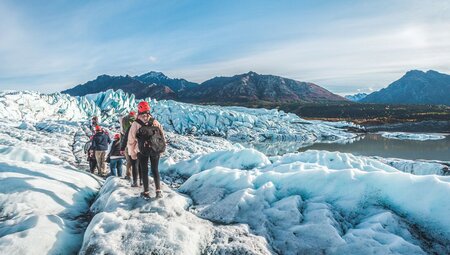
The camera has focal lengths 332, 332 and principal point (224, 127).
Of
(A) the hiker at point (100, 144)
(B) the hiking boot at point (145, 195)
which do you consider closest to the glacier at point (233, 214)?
(B) the hiking boot at point (145, 195)

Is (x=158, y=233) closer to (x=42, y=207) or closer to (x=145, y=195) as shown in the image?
(x=145, y=195)

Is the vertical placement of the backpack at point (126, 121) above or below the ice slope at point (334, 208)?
above

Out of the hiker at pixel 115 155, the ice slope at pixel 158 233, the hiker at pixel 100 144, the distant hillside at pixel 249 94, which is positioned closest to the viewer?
the ice slope at pixel 158 233

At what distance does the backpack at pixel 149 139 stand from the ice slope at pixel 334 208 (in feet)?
4.41

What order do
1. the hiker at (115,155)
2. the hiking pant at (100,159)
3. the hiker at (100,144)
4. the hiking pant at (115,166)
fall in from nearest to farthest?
the hiker at (115,155)
the hiking pant at (115,166)
the hiker at (100,144)
the hiking pant at (100,159)

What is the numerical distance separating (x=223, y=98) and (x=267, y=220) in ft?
559

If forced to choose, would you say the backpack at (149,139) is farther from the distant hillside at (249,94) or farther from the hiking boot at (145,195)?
the distant hillside at (249,94)

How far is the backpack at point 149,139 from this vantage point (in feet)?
18.2

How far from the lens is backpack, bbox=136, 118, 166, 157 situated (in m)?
5.55

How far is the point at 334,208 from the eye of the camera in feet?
18.6

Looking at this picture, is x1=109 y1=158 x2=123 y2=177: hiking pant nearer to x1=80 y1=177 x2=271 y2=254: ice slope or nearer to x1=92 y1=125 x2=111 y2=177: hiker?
x1=92 y1=125 x2=111 y2=177: hiker

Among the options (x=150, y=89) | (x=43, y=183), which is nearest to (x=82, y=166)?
(x=43, y=183)

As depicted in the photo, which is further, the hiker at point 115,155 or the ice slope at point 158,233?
the hiker at point 115,155

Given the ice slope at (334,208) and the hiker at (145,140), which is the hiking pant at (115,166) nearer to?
the ice slope at (334,208)
